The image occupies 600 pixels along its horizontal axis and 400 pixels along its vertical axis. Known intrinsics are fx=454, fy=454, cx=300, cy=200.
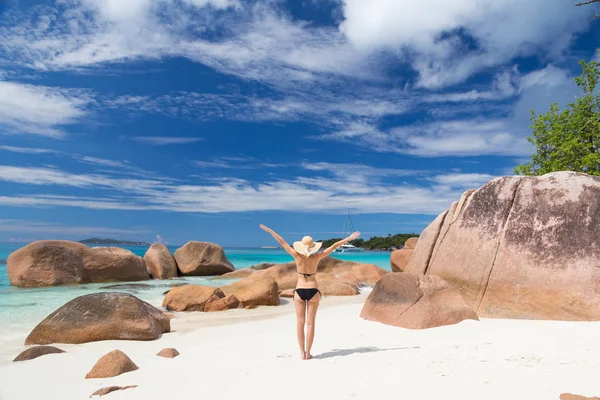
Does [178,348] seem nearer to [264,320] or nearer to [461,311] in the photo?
[264,320]

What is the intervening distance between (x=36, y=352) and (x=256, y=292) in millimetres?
6762

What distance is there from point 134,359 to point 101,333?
73.5 inches

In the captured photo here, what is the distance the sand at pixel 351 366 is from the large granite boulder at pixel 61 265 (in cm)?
1444

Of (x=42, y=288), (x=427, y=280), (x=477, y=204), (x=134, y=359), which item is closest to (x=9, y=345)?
(x=134, y=359)

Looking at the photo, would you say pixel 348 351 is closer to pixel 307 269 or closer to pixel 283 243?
pixel 307 269

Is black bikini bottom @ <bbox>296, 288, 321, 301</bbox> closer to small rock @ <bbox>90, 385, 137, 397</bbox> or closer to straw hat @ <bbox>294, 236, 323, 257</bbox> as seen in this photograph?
straw hat @ <bbox>294, 236, 323, 257</bbox>

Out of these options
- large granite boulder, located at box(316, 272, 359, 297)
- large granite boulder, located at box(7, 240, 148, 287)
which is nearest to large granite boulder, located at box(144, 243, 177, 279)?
large granite boulder, located at box(7, 240, 148, 287)

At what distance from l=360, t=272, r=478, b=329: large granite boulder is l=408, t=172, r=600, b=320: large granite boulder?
3.42ft

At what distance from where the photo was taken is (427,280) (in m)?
9.08

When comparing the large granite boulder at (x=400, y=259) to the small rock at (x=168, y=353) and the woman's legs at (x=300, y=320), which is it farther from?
the small rock at (x=168, y=353)

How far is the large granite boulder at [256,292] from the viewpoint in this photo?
42.8 ft

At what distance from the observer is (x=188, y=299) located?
12.3 m

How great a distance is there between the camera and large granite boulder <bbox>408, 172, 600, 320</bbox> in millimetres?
8930

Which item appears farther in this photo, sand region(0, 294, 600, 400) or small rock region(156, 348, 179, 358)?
small rock region(156, 348, 179, 358)
